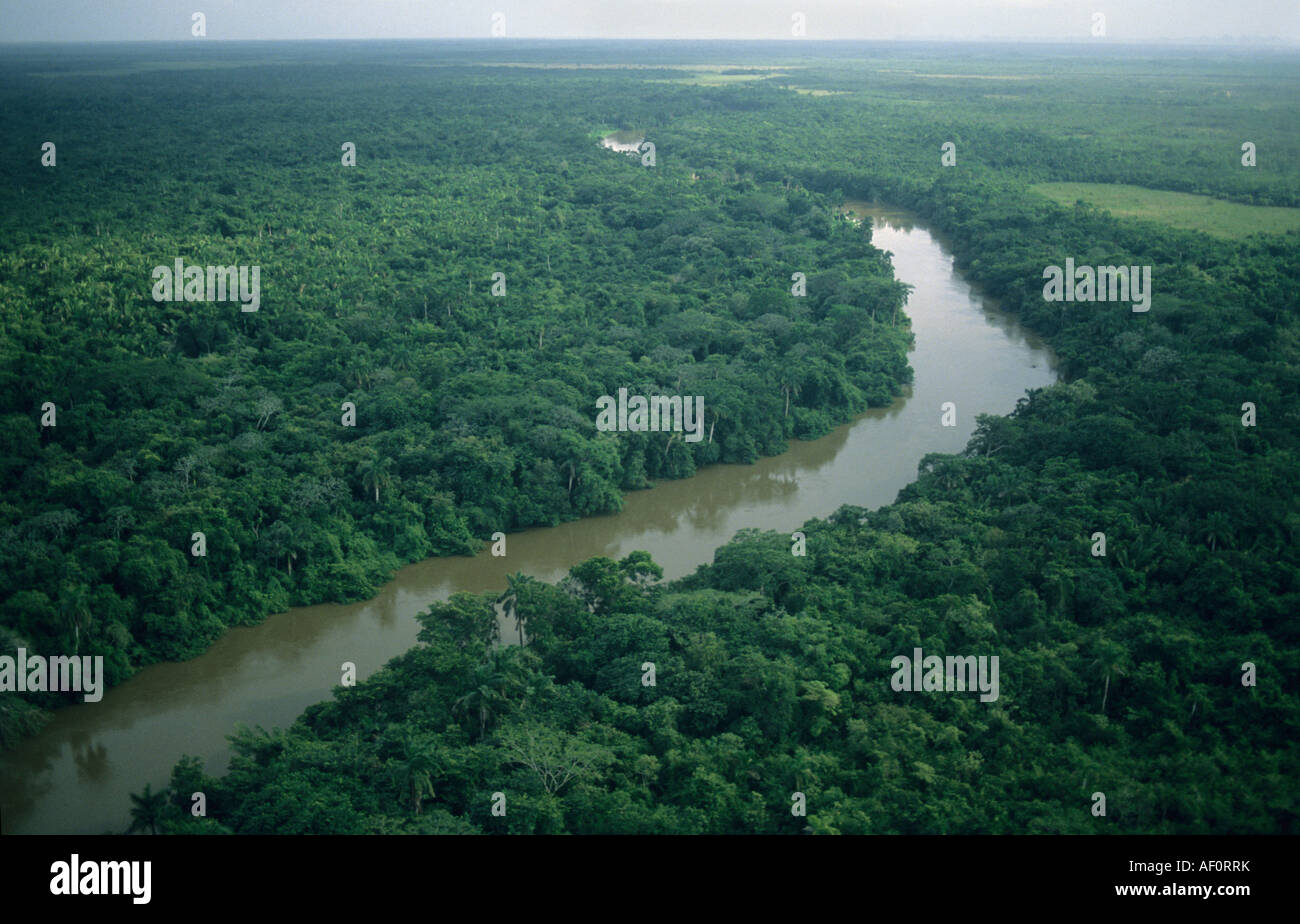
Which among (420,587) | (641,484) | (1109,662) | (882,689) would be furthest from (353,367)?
(1109,662)

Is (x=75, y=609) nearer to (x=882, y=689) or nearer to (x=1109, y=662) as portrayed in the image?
(x=882, y=689)

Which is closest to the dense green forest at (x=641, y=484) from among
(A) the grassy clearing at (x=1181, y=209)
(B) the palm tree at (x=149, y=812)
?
(B) the palm tree at (x=149, y=812)

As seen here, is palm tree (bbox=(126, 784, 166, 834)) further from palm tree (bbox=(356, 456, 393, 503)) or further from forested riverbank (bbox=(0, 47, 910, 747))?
palm tree (bbox=(356, 456, 393, 503))

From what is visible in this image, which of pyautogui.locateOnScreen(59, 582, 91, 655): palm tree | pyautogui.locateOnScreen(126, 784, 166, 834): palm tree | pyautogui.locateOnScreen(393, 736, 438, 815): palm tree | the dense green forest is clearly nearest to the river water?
the dense green forest

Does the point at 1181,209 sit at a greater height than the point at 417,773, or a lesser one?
greater

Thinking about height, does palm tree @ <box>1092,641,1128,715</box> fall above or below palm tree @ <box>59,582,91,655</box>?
below

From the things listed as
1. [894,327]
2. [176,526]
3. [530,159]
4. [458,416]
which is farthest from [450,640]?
[530,159]
